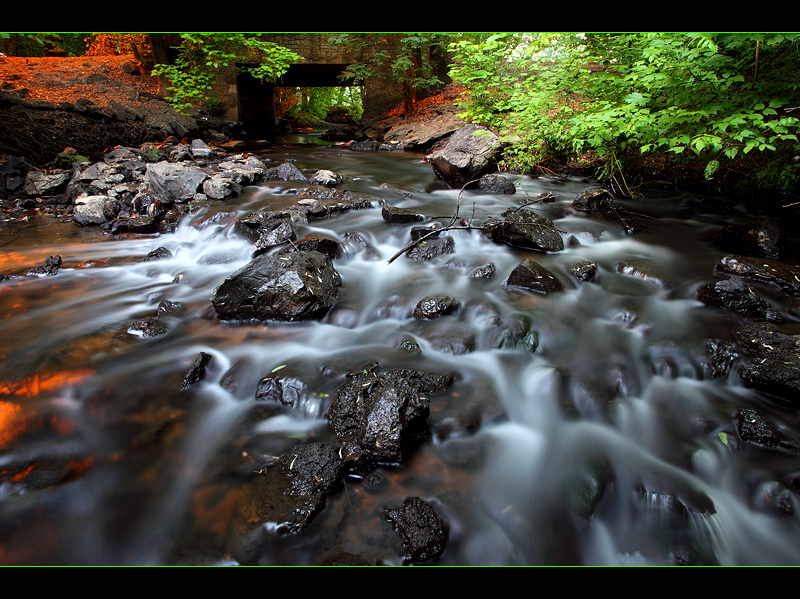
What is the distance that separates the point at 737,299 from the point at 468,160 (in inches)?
230

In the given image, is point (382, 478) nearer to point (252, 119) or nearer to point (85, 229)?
point (85, 229)

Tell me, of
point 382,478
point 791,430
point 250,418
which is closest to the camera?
point 382,478

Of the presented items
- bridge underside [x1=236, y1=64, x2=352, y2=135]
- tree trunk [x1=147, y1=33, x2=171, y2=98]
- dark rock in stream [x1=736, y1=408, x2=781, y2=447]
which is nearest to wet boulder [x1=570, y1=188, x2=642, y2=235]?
dark rock in stream [x1=736, y1=408, x2=781, y2=447]

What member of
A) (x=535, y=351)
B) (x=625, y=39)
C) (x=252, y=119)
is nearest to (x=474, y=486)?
(x=535, y=351)

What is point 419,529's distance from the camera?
2.13m

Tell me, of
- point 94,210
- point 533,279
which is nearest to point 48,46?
point 94,210

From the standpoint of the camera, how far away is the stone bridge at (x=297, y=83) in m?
17.1

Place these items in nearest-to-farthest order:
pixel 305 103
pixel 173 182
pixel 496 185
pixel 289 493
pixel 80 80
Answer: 1. pixel 289 493
2. pixel 173 182
3. pixel 496 185
4. pixel 80 80
5. pixel 305 103

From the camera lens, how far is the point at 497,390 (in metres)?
3.35

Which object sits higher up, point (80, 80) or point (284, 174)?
point (80, 80)

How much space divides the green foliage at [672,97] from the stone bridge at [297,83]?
11414 mm

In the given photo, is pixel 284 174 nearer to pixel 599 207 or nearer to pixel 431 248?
pixel 431 248

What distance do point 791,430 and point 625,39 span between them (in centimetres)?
527

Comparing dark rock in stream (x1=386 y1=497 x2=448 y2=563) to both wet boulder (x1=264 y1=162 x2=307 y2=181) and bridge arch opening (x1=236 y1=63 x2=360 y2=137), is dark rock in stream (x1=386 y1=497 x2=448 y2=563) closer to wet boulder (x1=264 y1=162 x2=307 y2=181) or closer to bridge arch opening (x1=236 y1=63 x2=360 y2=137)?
wet boulder (x1=264 y1=162 x2=307 y2=181)
